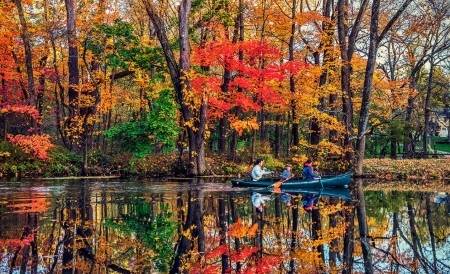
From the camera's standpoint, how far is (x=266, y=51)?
25.5 meters

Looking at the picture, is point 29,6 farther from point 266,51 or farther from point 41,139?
point 266,51

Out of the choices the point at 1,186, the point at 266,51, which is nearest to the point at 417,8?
the point at 266,51

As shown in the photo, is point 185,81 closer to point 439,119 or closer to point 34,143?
point 34,143

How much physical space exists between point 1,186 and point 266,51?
1401 cm

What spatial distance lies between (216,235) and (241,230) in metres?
0.70

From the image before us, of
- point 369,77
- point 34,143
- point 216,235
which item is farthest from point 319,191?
point 34,143

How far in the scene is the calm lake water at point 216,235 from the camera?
7047mm

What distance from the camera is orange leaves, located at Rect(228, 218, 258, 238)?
30.6ft

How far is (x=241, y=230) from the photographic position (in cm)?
986

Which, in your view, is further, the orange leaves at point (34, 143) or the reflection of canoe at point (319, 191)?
the orange leaves at point (34, 143)

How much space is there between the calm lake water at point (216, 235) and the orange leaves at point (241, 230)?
2 cm

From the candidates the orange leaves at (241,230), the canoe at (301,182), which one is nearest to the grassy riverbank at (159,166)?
the canoe at (301,182)

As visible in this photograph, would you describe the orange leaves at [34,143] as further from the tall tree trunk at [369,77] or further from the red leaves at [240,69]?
the tall tree trunk at [369,77]

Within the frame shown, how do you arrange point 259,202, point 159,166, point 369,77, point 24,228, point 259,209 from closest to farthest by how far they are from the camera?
1. point 24,228
2. point 259,209
3. point 259,202
4. point 369,77
5. point 159,166
